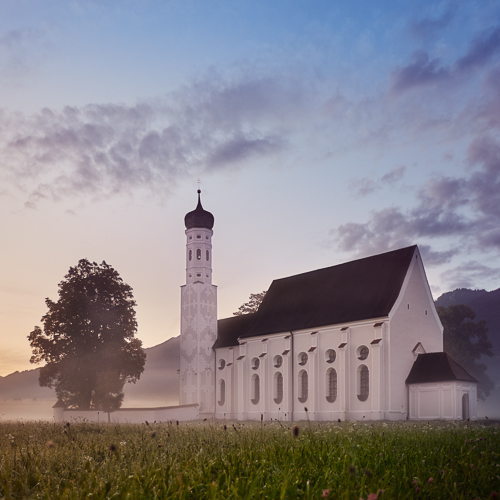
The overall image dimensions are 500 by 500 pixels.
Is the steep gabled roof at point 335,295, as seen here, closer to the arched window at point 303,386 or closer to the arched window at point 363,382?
the arched window at point 363,382

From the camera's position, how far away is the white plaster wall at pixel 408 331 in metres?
40.0

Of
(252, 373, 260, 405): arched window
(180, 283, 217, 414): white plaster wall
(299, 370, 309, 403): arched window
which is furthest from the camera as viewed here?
(180, 283, 217, 414): white plaster wall

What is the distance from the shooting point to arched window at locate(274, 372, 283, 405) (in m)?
48.1

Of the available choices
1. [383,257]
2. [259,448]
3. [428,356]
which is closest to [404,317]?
[428,356]

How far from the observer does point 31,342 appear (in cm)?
5169

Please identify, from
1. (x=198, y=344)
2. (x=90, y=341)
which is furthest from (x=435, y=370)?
(x=90, y=341)

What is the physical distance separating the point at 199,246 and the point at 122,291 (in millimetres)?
10713

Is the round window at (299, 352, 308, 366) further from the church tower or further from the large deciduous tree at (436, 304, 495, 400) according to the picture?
the large deciduous tree at (436, 304, 495, 400)

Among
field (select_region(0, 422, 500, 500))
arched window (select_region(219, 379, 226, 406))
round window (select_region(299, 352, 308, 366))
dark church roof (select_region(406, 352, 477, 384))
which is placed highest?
round window (select_region(299, 352, 308, 366))

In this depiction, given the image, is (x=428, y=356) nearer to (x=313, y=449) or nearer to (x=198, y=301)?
(x=198, y=301)

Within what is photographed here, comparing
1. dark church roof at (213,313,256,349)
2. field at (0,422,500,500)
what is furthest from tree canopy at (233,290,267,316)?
field at (0,422,500,500)

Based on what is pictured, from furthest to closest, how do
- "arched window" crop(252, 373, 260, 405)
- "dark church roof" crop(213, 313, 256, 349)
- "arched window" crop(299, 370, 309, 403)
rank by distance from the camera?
"dark church roof" crop(213, 313, 256, 349) < "arched window" crop(252, 373, 260, 405) < "arched window" crop(299, 370, 309, 403)

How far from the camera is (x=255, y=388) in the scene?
51.4 meters

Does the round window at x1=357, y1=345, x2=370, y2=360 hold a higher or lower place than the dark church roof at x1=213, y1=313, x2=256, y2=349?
lower
